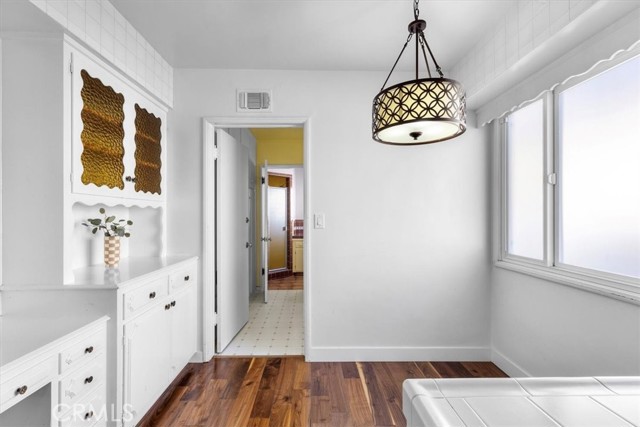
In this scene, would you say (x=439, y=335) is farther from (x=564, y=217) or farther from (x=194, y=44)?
(x=194, y=44)

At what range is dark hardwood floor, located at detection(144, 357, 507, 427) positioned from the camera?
1935 millimetres

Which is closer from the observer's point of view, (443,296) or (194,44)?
(194,44)

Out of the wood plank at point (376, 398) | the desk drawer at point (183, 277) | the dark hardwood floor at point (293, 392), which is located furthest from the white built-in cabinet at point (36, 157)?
the wood plank at point (376, 398)

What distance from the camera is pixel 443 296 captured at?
272cm

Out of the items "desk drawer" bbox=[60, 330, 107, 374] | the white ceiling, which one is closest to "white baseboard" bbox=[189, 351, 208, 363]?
"desk drawer" bbox=[60, 330, 107, 374]

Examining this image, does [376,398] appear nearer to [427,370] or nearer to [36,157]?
[427,370]

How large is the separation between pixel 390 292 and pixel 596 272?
135 centimetres

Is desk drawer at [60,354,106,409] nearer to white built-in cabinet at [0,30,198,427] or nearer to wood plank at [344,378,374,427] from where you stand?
white built-in cabinet at [0,30,198,427]

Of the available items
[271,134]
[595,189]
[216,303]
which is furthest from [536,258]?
[271,134]

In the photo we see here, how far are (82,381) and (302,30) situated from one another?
224 cm

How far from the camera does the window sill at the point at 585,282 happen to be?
1.52 meters

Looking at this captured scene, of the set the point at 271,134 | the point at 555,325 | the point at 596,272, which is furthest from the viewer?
the point at 271,134

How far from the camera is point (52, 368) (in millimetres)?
1208

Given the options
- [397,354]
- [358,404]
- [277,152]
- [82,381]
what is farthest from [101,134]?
[277,152]
